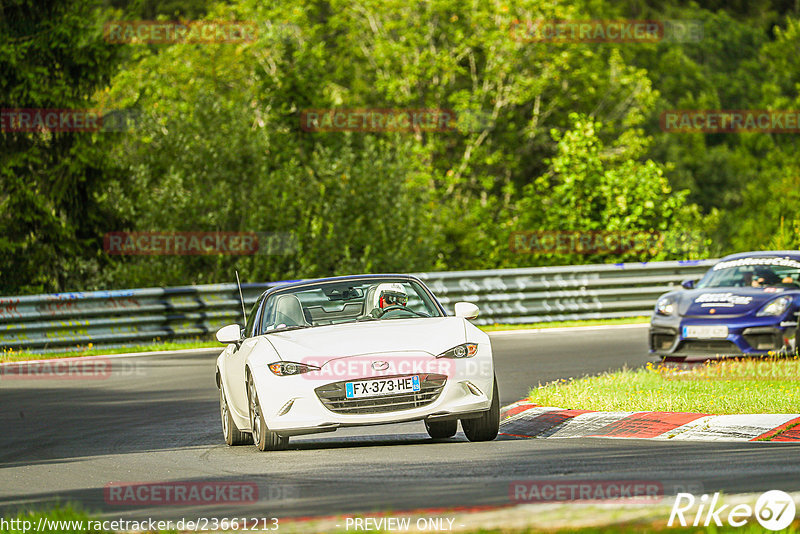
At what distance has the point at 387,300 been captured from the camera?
36.4ft

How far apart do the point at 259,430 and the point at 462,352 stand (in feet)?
5.47

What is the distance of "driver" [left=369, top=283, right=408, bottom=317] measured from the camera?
11.0 metres

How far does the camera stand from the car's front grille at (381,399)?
9766 millimetres

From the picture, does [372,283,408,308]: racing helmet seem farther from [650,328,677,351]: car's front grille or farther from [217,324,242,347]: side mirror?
[650,328,677,351]: car's front grille

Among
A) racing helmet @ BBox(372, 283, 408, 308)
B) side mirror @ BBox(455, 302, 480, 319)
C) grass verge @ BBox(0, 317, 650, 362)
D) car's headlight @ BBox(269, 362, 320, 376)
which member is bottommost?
grass verge @ BBox(0, 317, 650, 362)

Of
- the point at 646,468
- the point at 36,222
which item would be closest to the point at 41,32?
the point at 36,222

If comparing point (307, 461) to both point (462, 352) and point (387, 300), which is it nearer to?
point (462, 352)

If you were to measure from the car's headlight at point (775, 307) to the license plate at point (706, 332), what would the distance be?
1.56ft

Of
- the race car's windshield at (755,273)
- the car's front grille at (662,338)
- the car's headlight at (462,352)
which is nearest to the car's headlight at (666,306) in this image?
the car's front grille at (662,338)

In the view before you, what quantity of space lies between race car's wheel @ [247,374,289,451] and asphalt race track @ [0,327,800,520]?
4.5 inches
